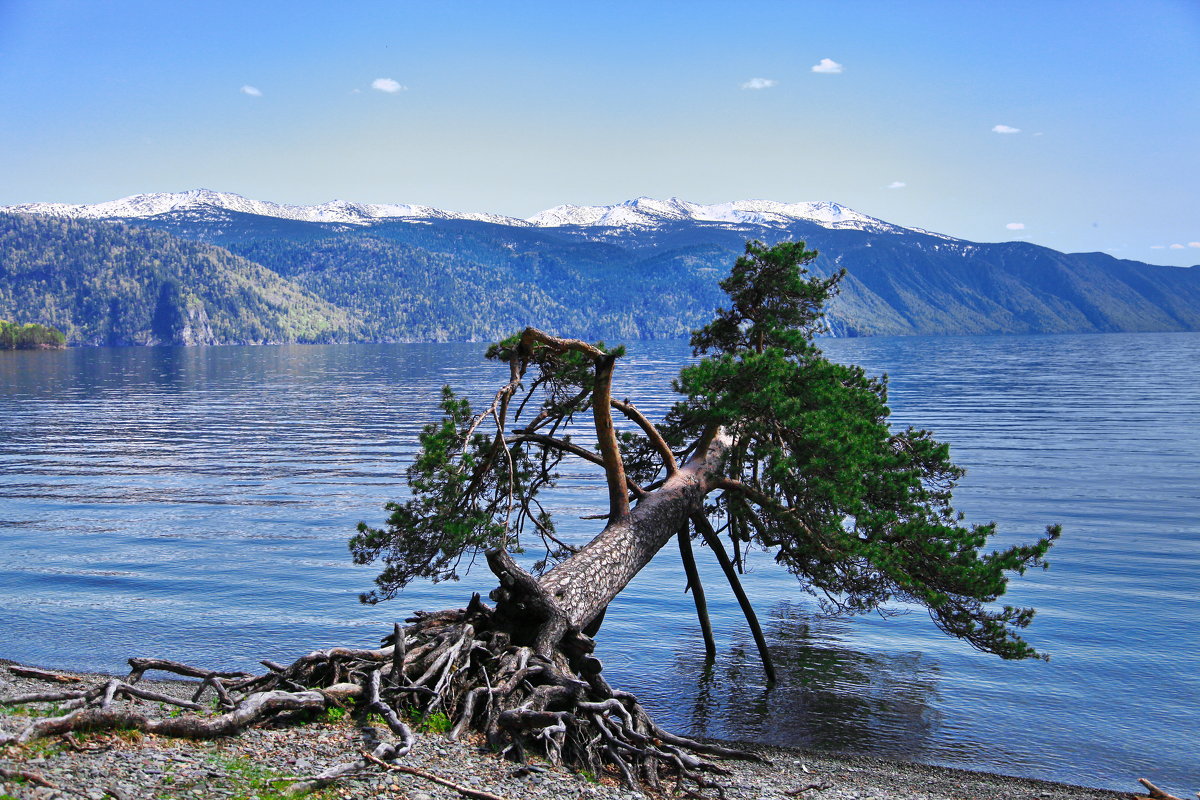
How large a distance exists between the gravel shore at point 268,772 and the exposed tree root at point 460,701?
20 centimetres

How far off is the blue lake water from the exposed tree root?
449 centimetres

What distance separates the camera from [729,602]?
2170 centimetres

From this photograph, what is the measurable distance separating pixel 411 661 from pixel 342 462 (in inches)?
1322

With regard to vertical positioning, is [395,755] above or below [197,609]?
above

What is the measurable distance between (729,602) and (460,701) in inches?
509

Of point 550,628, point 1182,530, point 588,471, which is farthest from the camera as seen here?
point 588,471

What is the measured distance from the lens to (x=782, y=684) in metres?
15.9

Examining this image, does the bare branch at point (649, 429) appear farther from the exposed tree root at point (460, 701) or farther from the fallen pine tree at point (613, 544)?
the exposed tree root at point (460, 701)

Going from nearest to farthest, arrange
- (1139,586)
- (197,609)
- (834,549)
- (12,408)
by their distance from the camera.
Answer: (834,549), (197,609), (1139,586), (12,408)

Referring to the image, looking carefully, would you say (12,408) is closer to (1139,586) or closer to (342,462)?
(342,462)

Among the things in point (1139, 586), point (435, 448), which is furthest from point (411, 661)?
point (1139, 586)

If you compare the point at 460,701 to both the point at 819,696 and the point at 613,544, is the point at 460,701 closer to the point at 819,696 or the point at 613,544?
the point at 613,544

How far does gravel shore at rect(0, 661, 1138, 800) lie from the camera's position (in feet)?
22.6

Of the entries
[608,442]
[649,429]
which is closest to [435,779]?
[608,442]
